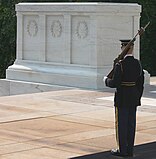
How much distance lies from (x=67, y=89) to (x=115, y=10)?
2.49m

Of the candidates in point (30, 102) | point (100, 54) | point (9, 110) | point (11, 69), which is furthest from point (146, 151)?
point (11, 69)

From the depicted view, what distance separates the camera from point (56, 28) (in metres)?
17.3

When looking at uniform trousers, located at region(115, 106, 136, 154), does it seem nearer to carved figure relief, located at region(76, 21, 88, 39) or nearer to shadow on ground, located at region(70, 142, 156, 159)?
shadow on ground, located at region(70, 142, 156, 159)

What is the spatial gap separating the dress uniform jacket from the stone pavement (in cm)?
88

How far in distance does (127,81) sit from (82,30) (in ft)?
29.0

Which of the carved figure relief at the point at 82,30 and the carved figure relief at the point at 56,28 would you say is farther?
the carved figure relief at the point at 56,28

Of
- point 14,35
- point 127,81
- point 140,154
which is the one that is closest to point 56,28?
point 140,154

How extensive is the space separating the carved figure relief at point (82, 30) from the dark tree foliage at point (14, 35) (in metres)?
8.85

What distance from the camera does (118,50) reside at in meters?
16.8

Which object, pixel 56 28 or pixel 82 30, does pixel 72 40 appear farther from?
pixel 56 28

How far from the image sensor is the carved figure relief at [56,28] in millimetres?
17281

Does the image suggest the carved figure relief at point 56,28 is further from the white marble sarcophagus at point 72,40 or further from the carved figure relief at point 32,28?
the carved figure relief at point 32,28

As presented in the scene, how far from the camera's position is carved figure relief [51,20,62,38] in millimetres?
17281

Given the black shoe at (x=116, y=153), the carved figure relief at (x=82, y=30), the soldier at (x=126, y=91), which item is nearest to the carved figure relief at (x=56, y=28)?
the carved figure relief at (x=82, y=30)
